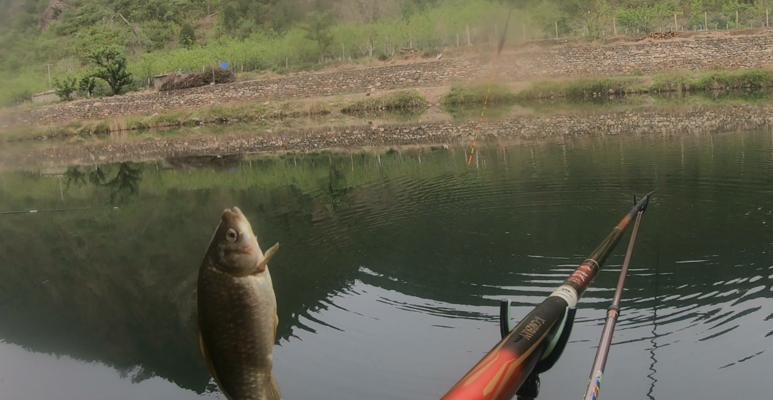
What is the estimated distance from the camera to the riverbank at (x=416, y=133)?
18047 mm

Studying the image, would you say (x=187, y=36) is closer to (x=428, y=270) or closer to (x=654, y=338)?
(x=428, y=270)

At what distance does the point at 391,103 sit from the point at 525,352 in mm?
30537

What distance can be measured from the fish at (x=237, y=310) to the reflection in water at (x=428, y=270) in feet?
9.83

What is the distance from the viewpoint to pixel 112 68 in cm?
4491

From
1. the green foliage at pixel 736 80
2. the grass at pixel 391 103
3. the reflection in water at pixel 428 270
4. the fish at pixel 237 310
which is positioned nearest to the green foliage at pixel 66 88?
the grass at pixel 391 103

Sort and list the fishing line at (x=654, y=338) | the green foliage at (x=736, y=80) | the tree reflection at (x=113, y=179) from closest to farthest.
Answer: the fishing line at (x=654, y=338), the tree reflection at (x=113, y=179), the green foliage at (x=736, y=80)

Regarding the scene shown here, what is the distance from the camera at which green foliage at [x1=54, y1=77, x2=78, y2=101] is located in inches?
1754

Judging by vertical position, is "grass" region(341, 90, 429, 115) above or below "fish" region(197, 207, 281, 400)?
above

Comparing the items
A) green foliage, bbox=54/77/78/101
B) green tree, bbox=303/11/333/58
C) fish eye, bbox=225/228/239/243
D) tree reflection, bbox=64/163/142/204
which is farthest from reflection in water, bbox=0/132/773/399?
green foliage, bbox=54/77/78/101

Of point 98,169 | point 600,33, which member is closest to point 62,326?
point 98,169

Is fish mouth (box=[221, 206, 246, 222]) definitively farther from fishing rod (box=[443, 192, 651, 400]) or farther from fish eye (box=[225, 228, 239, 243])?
fishing rod (box=[443, 192, 651, 400])

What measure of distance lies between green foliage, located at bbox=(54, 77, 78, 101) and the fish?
153ft

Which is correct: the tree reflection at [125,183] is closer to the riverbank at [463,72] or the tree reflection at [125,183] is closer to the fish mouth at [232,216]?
the fish mouth at [232,216]

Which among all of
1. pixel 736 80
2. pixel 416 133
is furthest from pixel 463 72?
pixel 416 133
